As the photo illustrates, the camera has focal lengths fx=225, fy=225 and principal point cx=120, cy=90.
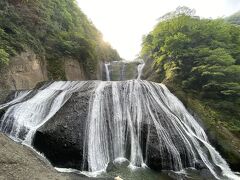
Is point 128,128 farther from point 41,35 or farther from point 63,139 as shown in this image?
point 41,35

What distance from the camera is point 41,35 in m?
17.6

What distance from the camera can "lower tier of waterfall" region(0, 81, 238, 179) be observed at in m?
8.67

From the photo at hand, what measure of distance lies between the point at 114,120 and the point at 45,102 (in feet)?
11.5

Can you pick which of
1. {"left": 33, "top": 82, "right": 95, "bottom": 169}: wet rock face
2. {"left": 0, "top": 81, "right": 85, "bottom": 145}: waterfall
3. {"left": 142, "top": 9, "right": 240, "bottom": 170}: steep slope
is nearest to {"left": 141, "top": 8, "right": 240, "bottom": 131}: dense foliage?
{"left": 142, "top": 9, "right": 240, "bottom": 170}: steep slope

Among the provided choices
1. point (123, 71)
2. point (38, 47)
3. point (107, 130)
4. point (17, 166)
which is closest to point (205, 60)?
point (107, 130)

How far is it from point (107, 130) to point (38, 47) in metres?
9.60

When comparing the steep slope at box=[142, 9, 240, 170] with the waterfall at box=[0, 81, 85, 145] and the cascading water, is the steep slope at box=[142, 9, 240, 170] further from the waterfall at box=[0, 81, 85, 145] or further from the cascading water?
the waterfall at box=[0, 81, 85, 145]

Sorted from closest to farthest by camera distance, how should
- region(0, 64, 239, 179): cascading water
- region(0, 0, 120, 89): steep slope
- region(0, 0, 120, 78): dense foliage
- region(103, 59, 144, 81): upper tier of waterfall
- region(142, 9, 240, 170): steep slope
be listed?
region(0, 64, 239, 179): cascading water → region(142, 9, 240, 170): steep slope → region(0, 0, 120, 89): steep slope → region(0, 0, 120, 78): dense foliage → region(103, 59, 144, 81): upper tier of waterfall

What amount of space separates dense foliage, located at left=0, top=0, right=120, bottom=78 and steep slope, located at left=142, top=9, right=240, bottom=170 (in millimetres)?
6671

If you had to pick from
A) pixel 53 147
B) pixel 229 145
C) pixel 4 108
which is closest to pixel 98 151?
pixel 53 147

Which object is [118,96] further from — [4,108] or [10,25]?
[10,25]

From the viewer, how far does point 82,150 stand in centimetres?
859

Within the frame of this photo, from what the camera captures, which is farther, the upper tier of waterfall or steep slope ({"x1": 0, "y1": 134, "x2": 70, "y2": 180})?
the upper tier of waterfall

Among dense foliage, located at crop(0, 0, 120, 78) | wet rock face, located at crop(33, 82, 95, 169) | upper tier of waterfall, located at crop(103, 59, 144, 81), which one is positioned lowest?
wet rock face, located at crop(33, 82, 95, 169)
